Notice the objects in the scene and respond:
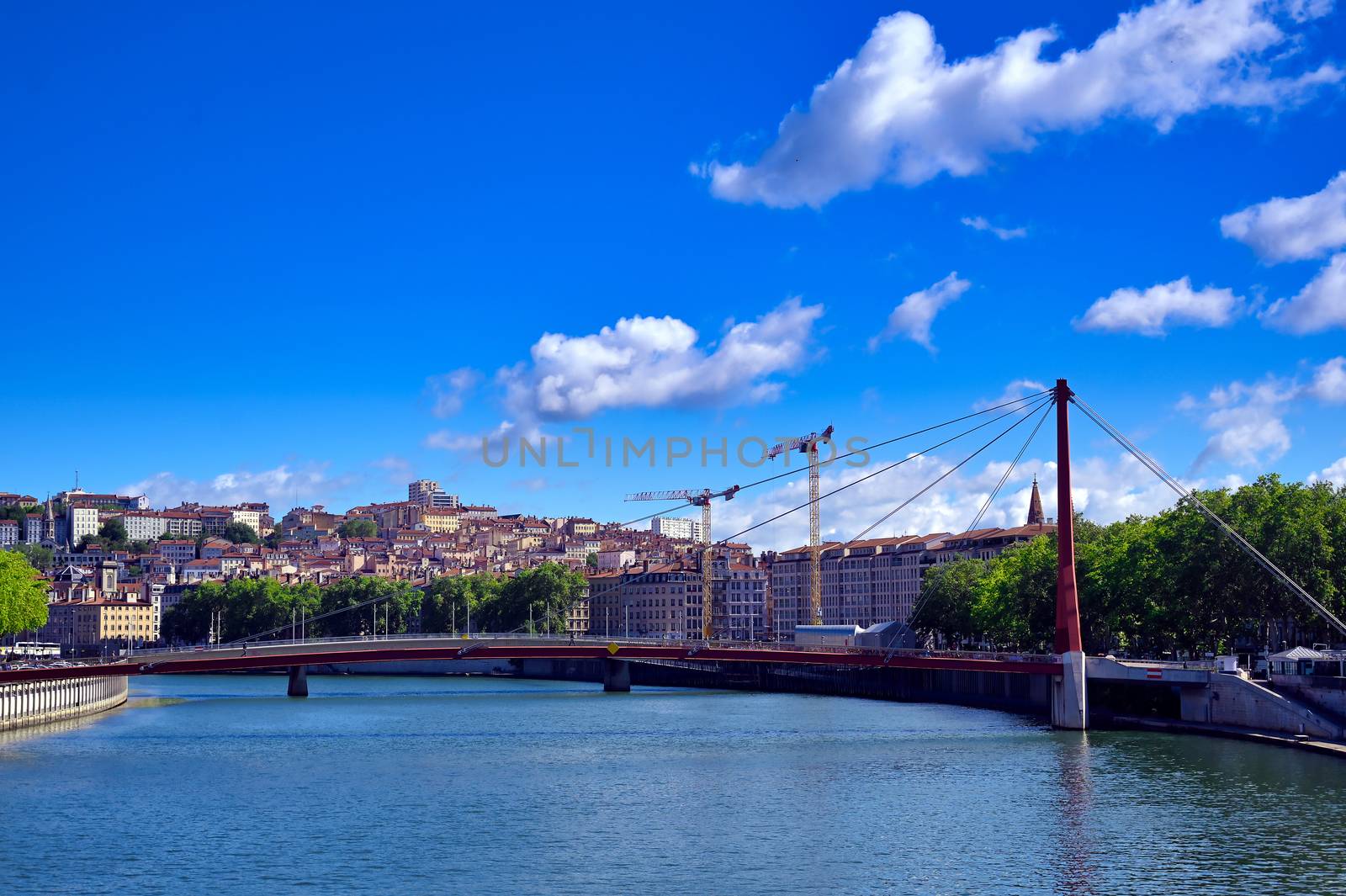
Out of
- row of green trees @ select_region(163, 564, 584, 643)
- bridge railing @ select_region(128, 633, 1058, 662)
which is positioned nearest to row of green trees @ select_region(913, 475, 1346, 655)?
bridge railing @ select_region(128, 633, 1058, 662)

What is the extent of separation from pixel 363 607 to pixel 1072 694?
326 feet

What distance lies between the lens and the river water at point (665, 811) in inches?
1129

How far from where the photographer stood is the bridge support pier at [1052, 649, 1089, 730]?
53906mm

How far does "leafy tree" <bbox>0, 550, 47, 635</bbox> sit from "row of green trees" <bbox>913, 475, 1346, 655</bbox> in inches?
1808

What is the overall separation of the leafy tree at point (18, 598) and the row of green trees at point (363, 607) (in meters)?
52.2

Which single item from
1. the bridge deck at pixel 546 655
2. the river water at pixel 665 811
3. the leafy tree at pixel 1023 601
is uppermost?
the leafy tree at pixel 1023 601

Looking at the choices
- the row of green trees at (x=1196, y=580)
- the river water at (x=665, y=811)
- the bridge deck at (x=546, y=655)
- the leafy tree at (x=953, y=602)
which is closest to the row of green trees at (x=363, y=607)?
the leafy tree at (x=953, y=602)

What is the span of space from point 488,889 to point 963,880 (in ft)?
26.3

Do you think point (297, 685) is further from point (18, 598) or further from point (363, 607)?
point (363, 607)

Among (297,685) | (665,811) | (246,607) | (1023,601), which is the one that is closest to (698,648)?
(1023,601)

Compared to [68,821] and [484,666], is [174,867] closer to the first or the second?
[68,821]

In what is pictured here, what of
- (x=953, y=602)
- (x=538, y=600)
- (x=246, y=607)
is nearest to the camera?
(x=953, y=602)

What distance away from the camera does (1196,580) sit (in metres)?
59.7

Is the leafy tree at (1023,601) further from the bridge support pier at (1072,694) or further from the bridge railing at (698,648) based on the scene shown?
the bridge support pier at (1072,694)
